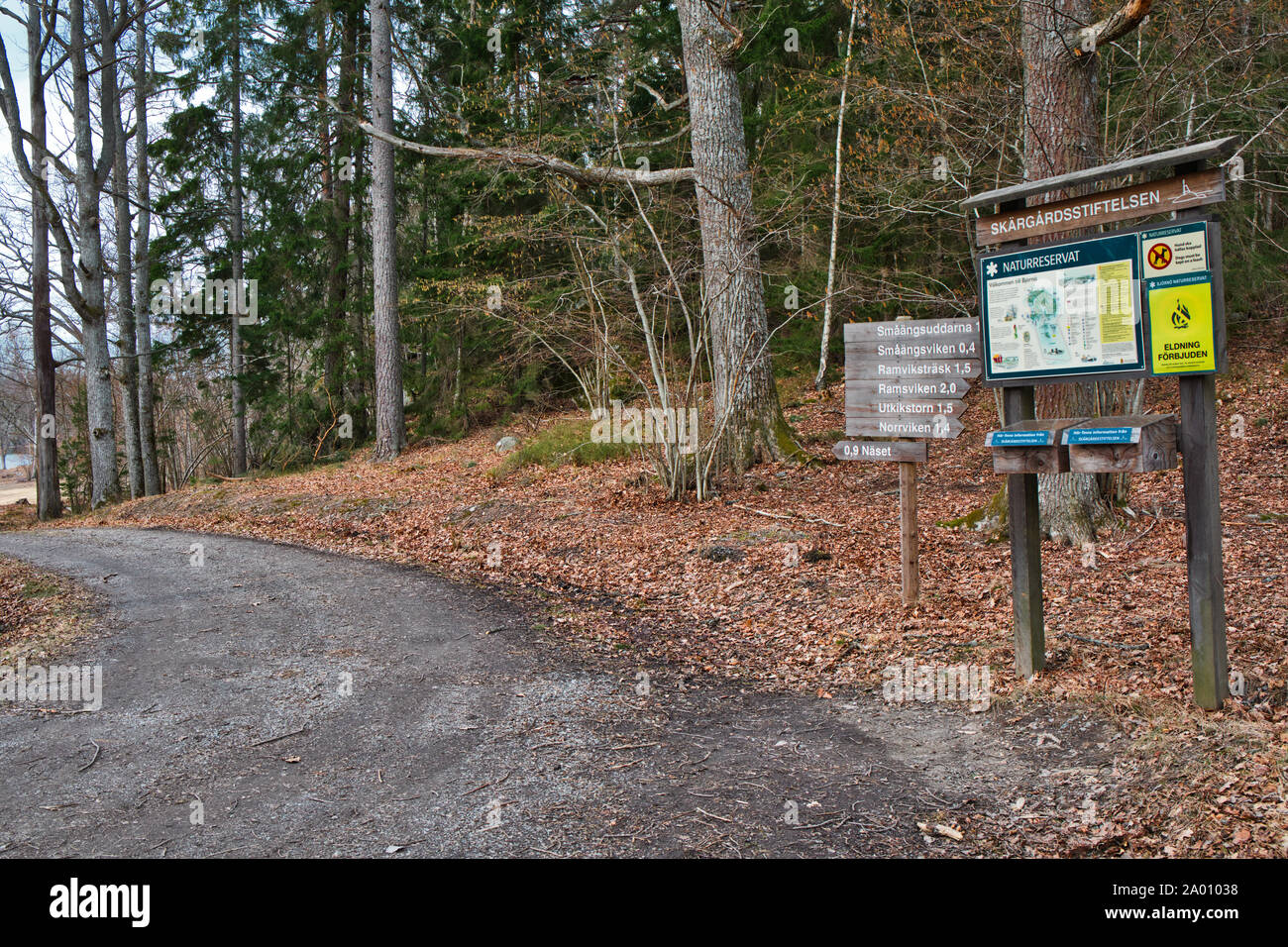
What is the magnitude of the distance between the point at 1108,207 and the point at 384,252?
59.5ft

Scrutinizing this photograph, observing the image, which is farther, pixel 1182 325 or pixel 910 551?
pixel 910 551

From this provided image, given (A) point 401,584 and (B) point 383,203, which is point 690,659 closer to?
(A) point 401,584

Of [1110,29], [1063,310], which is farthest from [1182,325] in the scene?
[1110,29]

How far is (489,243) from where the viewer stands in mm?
20062

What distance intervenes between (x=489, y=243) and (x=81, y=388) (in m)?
15.3

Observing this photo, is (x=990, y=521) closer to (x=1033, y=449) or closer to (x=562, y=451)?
(x=1033, y=449)

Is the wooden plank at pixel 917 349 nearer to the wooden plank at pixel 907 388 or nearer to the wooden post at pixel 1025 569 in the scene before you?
the wooden plank at pixel 907 388

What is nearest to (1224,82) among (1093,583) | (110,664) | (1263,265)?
(1263,265)

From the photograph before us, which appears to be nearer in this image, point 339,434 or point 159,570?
point 159,570

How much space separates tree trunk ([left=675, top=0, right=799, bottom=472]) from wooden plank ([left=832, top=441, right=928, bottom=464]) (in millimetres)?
4572

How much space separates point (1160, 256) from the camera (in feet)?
14.9

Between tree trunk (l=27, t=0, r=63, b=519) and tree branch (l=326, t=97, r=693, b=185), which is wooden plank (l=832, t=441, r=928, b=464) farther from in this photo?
tree trunk (l=27, t=0, r=63, b=519)

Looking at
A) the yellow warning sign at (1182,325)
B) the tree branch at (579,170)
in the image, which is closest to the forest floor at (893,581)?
the yellow warning sign at (1182,325)

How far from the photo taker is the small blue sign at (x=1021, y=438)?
4.89 m
